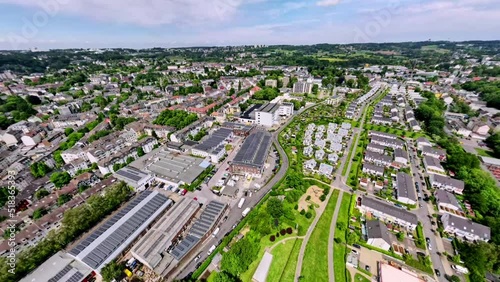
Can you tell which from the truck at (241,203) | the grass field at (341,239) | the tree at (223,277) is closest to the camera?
the tree at (223,277)

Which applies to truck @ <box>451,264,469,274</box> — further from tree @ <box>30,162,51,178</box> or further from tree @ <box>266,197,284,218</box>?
tree @ <box>30,162,51,178</box>

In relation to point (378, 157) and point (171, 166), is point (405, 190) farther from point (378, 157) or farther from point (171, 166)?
point (171, 166)

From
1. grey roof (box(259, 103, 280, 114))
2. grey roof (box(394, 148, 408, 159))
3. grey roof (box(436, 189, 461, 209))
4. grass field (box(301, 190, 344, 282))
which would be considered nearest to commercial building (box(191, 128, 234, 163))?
grey roof (box(259, 103, 280, 114))

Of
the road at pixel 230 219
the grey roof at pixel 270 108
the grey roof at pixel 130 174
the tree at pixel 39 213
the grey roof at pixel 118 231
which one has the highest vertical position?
the grey roof at pixel 270 108

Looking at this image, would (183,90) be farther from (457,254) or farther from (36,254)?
(457,254)

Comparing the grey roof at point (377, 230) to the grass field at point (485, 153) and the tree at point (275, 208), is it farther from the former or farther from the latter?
the grass field at point (485, 153)

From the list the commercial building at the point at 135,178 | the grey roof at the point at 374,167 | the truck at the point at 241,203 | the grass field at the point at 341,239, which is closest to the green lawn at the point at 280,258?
the grass field at the point at 341,239
